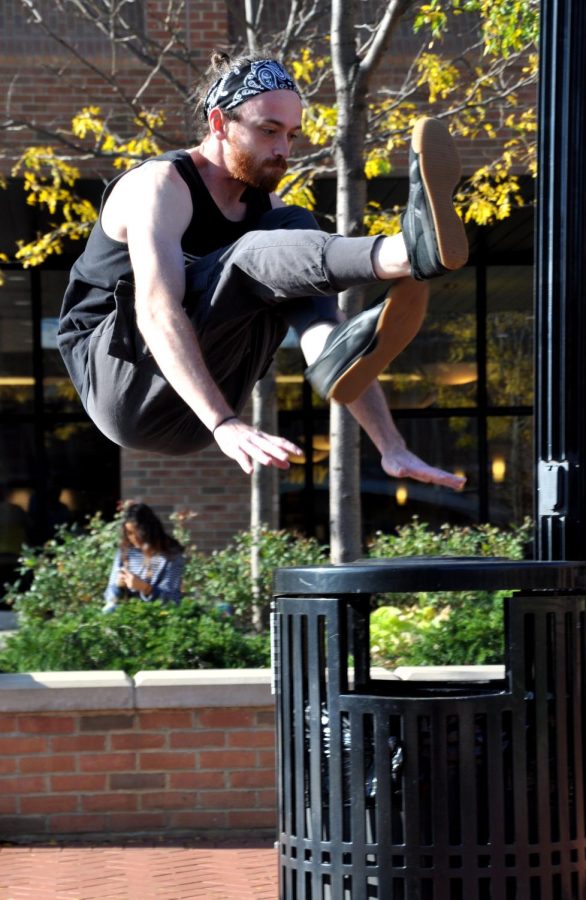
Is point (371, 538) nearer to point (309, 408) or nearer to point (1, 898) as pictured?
point (309, 408)

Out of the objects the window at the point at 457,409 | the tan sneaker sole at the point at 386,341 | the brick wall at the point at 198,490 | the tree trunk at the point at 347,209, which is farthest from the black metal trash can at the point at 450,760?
the window at the point at 457,409

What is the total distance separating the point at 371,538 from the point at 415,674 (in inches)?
329

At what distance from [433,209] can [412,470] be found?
1.00 meters

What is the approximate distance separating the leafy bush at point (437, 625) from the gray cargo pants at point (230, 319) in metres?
2.06

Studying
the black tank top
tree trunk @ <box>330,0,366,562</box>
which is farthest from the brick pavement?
the black tank top

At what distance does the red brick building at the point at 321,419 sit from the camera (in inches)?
485

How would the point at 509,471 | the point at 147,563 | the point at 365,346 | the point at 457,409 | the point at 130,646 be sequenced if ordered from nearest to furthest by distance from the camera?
the point at 365,346
the point at 130,646
the point at 147,563
the point at 509,471
the point at 457,409

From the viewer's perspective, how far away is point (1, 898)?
5211 millimetres

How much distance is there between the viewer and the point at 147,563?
325 inches

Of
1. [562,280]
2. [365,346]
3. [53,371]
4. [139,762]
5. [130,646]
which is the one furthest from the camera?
[53,371]

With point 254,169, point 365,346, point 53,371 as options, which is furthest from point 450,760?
point 53,371

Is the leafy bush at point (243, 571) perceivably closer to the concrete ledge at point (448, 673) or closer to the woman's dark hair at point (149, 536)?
the woman's dark hair at point (149, 536)

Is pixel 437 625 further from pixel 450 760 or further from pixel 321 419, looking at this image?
pixel 321 419

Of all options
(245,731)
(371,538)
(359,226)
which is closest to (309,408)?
(371,538)
